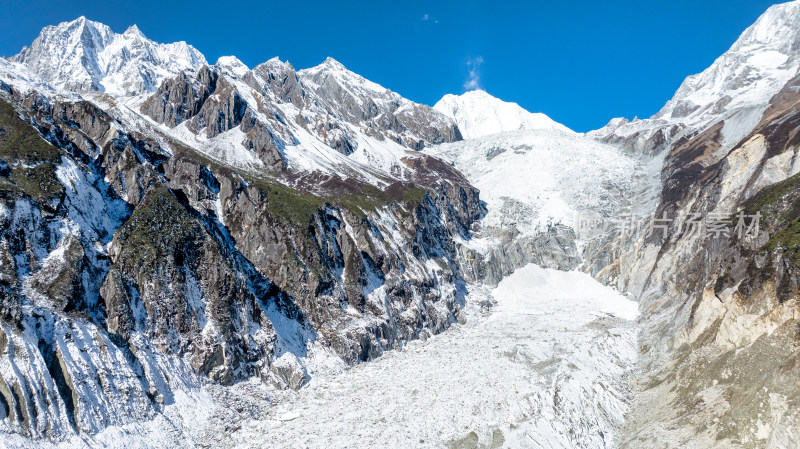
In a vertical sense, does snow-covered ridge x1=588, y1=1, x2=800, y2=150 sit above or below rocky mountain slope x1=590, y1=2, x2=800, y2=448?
above

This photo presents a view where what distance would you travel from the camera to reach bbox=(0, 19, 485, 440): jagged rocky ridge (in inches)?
1199

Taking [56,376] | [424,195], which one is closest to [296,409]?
[56,376]

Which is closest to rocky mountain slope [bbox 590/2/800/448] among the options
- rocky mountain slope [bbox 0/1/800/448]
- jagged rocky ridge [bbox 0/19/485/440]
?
rocky mountain slope [bbox 0/1/800/448]

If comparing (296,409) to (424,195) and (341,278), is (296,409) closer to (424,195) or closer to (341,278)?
(341,278)

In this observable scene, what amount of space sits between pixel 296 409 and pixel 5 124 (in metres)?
43.6

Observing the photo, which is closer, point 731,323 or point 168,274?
point 731,323

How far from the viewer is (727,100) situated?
16775cm

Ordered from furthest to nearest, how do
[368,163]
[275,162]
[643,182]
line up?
1. [368,163]
2. [643,182]
3. [275,162]

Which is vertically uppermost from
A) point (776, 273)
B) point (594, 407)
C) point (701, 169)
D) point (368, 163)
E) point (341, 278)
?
point (368, 163)

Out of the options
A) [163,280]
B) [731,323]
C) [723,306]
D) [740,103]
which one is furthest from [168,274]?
[740,103]

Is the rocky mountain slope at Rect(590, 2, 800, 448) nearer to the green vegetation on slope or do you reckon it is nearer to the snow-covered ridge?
the snow-covered ridge

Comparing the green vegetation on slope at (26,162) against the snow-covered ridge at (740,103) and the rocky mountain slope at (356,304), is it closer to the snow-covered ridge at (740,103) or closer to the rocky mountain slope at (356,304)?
the rocky mountain slope at (356,304)

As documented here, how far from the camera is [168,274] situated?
42156mm

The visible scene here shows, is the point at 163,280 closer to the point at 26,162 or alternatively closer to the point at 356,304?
the point at 26,162
